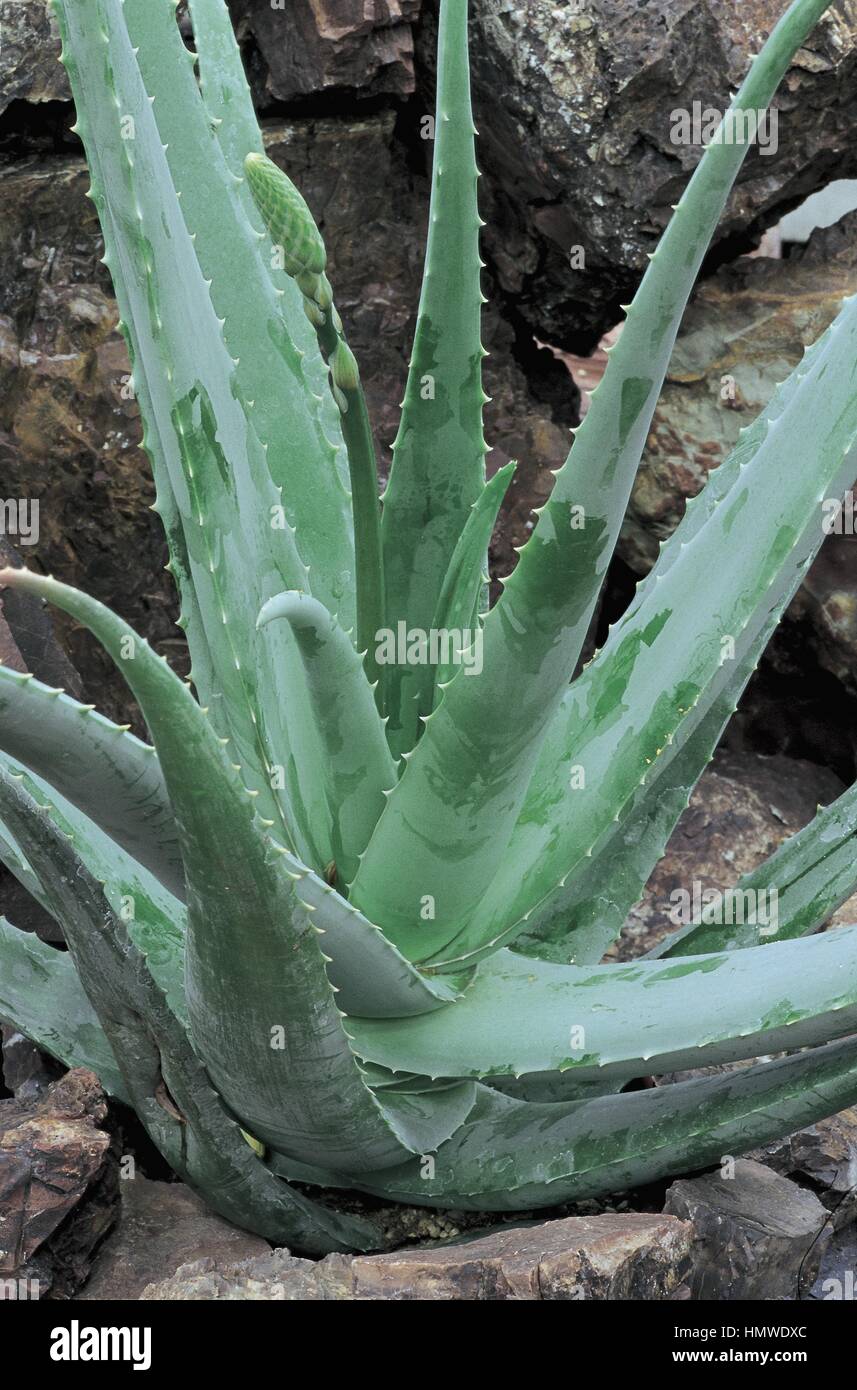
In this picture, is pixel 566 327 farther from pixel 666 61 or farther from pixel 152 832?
pixel 152 832

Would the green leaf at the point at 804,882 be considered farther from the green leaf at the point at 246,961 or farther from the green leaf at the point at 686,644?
→ the green leaf at the point at 246,961

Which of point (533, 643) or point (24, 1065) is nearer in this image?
point (533, 643)

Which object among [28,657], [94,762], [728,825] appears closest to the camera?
[94,762]

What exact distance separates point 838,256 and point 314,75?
74 centimetres

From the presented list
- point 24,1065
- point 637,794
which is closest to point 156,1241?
point 24,1065

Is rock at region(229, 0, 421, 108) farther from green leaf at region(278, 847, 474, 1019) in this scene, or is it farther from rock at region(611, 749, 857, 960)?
green leaf at region(278, 847, 474, 1019)

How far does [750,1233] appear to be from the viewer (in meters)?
1.11

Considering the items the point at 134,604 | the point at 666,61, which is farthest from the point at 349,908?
the point at 666,61

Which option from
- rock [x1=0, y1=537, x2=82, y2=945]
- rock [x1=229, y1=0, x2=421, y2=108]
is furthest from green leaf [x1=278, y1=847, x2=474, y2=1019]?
rock [x1=229, y1=0, x2=421, y2=108]

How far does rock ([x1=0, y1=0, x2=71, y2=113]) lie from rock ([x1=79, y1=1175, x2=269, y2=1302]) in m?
1.24

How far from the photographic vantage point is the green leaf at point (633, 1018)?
969 mm

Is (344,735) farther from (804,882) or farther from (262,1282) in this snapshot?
(804,882)

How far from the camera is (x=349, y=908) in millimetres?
955

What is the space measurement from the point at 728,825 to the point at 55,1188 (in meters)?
1.06
